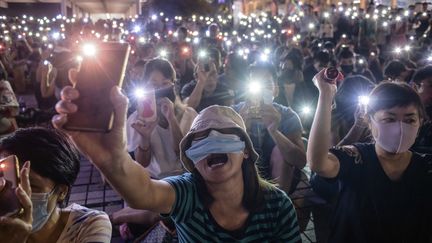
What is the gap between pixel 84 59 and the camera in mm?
1626

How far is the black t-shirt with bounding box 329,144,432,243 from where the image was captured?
Answer: 105 inches

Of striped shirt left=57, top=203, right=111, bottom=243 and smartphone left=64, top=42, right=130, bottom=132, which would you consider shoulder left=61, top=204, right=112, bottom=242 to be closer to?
striped shirt left=57, top=203, right=111, bottom=243

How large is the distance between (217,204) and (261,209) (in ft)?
0.83

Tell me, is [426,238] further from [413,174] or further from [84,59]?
[84,59]

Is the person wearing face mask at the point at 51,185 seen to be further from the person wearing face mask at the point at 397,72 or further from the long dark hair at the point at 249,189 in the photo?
the person wearing face mask at the point at 397,72

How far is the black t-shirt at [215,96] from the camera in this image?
612 centimetres

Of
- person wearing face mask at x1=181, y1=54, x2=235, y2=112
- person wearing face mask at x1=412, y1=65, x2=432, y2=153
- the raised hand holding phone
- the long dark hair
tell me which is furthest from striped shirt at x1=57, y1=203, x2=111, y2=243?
person wearing face mask at x1=181, y1=54, x2=235, y2=112

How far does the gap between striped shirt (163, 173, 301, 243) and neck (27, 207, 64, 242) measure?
1.95 ft

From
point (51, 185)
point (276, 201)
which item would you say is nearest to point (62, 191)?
point (51, 185)

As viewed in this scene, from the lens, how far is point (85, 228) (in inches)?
86.7

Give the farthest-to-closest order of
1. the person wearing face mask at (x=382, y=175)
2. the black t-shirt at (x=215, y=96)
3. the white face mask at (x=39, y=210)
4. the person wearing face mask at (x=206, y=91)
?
the black t-shirt at (x=215, y=96) < the person wearing face mask at (x=206, y=91) < the person wearing face mask at (x=382, y=175) < the white face mask at (x=39, y=210)

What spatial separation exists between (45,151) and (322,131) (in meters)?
1.59

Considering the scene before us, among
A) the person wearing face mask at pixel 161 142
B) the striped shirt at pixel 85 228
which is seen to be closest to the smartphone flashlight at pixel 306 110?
the person wearing face mask at pixel 161 142

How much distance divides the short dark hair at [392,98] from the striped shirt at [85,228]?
1.91m
